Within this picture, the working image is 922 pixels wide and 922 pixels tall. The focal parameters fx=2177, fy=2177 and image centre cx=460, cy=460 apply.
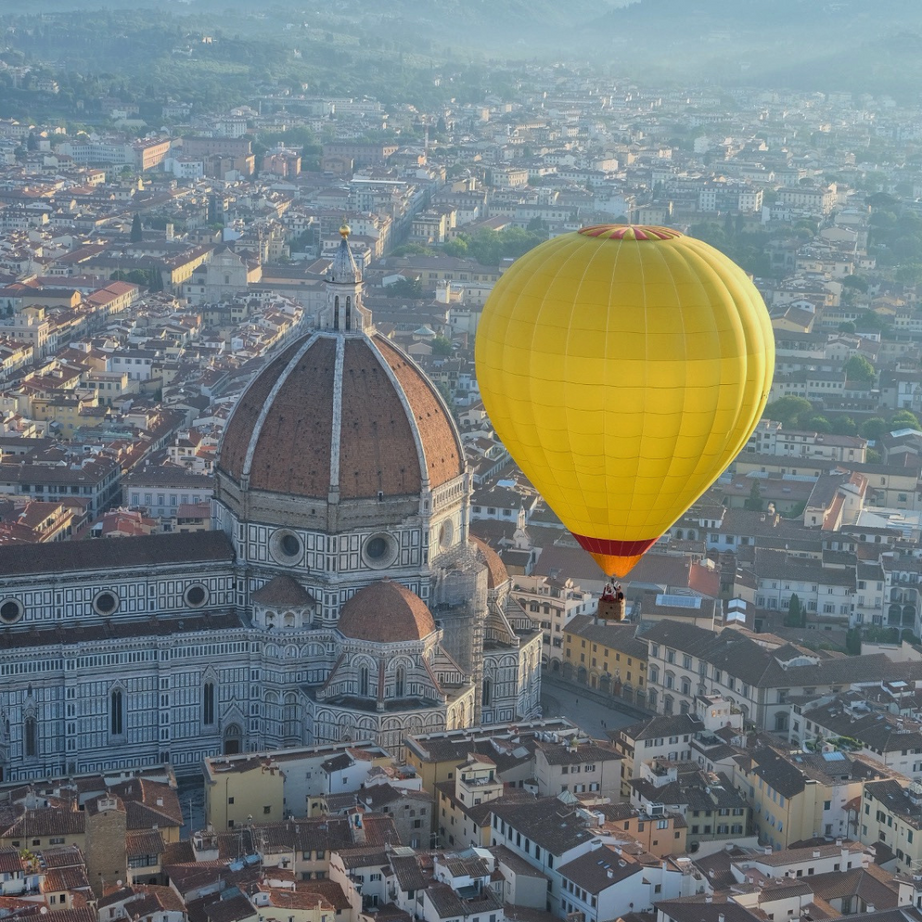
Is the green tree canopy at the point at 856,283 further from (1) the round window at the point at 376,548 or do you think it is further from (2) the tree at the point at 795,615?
(1) the round window at the point at 376,548

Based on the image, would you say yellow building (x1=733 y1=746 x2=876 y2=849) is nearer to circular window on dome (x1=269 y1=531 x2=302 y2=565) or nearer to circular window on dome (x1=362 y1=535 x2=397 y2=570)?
circular window on dome (x1=362 y1=535 x2=397 y2=570)

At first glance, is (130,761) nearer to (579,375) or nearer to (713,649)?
(713,649)

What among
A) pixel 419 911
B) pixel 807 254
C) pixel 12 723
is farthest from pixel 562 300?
pixel 807 254

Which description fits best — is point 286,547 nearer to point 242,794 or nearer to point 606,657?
point 242,794

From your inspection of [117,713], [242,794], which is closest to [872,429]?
[117,713]

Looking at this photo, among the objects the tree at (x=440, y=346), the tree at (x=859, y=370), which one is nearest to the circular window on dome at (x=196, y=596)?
the tree at (x=440, y=346)

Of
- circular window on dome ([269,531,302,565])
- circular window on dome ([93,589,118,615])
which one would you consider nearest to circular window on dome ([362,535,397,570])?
circular window on dome ([269,531,302,565])
